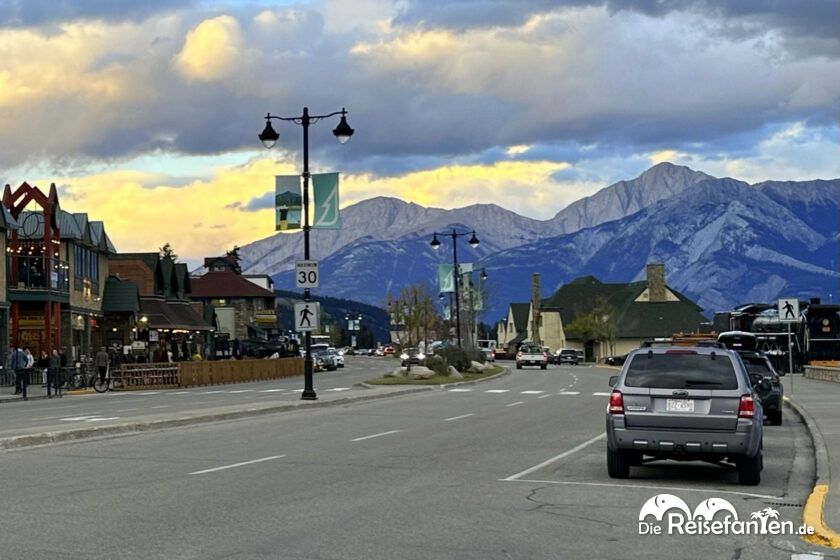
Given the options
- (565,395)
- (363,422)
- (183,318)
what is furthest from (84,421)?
(183,318)

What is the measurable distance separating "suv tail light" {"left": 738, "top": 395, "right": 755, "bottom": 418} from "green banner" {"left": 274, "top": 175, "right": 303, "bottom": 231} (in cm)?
2234

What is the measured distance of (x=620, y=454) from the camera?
49.5 ft

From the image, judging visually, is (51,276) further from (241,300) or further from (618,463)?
(241,300)

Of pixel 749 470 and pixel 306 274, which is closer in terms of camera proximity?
pixel 749 470

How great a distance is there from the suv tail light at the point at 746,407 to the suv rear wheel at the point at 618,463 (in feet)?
5.02

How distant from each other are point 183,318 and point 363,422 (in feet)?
201

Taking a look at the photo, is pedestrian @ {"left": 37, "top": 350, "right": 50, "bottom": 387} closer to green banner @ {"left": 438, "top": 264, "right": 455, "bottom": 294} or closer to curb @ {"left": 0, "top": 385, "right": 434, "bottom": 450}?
curb @ {"left": 0, "top": 385, "right": 434, "bottom": 450}

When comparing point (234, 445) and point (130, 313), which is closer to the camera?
point (234, 445)

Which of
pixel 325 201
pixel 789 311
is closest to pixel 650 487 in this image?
pixel 325 201

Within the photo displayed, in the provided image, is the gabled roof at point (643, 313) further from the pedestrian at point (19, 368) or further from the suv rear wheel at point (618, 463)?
the suv rear wheel at point (618, 463)

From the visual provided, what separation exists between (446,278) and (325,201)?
1516 inches

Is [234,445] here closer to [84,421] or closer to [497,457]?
[497,457]

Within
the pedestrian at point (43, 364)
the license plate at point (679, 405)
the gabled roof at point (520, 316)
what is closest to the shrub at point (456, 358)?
the pedestrian at point (43, 364)

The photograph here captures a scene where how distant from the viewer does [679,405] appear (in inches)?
582
